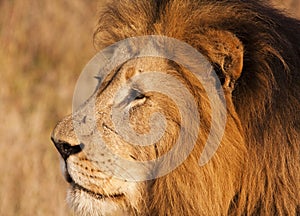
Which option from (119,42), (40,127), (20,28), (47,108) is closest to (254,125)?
(119,42)

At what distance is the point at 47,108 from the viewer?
25.7ft

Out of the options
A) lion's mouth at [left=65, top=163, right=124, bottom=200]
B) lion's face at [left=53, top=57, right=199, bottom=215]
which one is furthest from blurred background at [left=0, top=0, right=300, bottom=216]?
lion's mouth at [left=65, top=163, right=124, bottom=200]

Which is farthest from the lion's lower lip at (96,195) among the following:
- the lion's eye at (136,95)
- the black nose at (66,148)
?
Result: the lion's eye at (136,95)

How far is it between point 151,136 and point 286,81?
2.18 feet

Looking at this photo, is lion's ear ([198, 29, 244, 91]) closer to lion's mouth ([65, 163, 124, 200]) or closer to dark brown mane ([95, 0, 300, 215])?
dark brown mane ([95, 0, 300, 215])

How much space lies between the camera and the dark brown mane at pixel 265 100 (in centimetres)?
367

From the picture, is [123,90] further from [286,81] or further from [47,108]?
[47,108]

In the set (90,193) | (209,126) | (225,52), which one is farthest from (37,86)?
(225,52)

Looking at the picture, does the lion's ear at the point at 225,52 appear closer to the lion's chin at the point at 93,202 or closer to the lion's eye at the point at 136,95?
the lion's eye at the point at 136,95

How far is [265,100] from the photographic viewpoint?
3684mm

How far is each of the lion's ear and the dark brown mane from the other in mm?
54

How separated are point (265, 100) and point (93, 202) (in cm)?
96

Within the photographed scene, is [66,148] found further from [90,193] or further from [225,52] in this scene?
[225,52]

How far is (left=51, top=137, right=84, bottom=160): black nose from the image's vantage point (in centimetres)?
387
